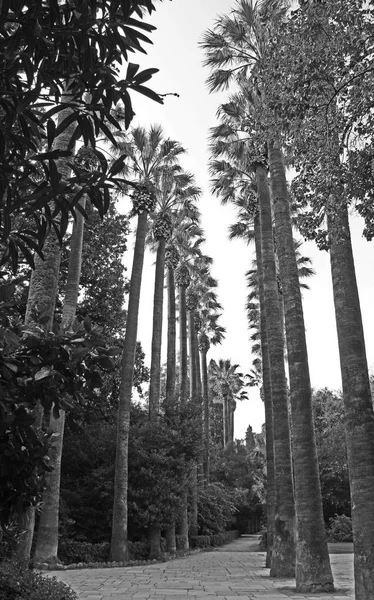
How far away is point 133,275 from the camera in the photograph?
20031 mm

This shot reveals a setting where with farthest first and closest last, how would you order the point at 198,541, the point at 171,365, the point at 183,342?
the point at 183,342 < the point at 198,541 < the point at 171,365

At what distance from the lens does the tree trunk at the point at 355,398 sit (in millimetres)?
6676

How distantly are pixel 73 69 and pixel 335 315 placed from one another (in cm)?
621

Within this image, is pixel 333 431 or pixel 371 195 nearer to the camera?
pixel 371 195

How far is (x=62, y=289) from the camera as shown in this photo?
2070 cm

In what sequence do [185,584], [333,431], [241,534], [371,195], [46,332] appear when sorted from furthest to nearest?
[241,534] < [333,431] < [185,584] < [371,195] < [46,332]

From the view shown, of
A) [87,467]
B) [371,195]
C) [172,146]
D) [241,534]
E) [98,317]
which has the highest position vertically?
[172,146]

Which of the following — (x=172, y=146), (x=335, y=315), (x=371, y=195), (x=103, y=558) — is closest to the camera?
(x=371, y=195)

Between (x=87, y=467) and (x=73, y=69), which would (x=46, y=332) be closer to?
(x=73, y=69)

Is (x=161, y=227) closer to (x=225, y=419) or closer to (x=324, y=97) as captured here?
(x=324, y=97)

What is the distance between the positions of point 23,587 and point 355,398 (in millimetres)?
4818

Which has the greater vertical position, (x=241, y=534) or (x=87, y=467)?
(x=87, y=467)

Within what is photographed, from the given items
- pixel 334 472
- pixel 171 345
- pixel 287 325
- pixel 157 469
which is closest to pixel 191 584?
pixel 287 325

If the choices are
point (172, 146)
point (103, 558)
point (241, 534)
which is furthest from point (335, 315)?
point (241, 534)
